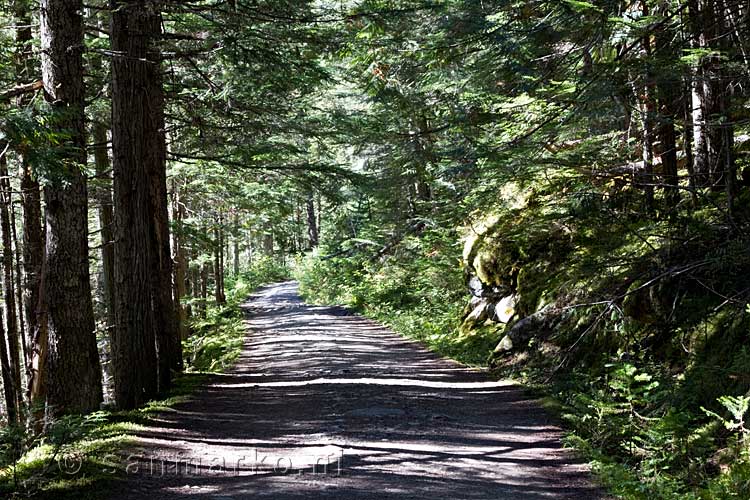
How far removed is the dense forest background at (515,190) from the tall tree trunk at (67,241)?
25 mm

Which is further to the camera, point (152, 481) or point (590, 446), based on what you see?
point (590, 446)

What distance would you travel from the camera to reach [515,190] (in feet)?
50.5

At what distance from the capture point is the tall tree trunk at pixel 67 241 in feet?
26.1

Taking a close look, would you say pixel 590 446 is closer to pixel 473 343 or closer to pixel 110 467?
pixel 110 467

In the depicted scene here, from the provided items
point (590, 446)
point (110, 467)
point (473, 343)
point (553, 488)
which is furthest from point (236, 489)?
point (473, 343)

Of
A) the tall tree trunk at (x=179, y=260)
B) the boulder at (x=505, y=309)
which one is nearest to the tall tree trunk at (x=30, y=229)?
the tall tree trunk at (x=179, y=260)

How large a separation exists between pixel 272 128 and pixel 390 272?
1480 cm

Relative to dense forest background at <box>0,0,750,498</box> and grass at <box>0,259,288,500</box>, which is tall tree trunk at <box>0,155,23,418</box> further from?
grass at <box>0,259,288,500</box>

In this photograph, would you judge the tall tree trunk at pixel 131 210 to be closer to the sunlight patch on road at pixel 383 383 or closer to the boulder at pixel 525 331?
the sunlight patch on road at pixel 383 383

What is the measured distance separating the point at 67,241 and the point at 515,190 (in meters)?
10.5

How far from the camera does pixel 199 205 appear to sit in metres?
26.0

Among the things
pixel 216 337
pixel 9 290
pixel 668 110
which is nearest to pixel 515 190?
pixel 668 110

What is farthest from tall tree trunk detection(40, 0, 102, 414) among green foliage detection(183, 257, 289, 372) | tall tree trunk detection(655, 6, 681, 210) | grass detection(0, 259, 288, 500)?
tall tree trunk detection(655, 6, 681, 210)

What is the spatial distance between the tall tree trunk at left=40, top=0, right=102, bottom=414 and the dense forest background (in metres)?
0.02
